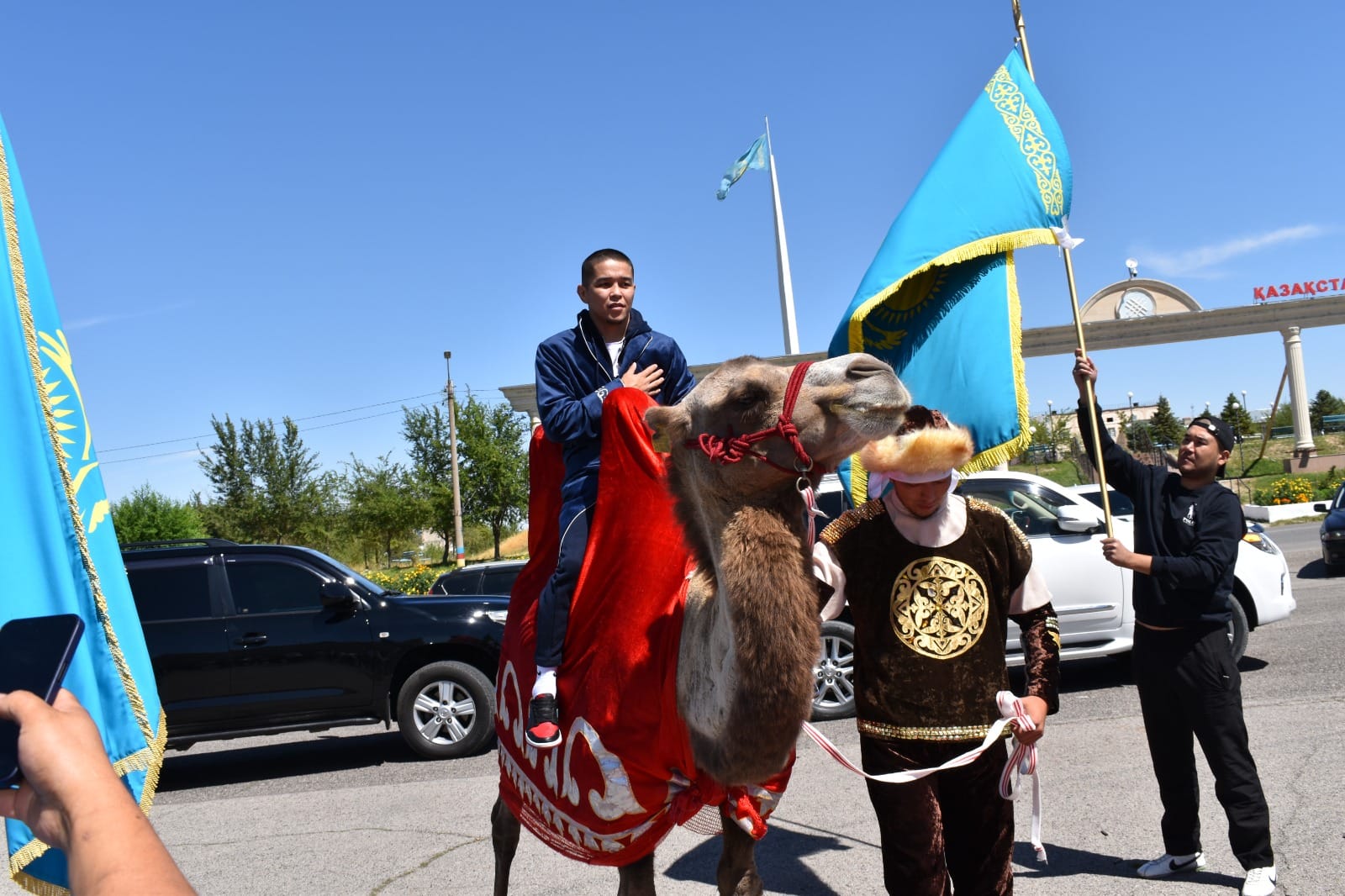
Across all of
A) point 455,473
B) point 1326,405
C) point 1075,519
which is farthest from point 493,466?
point 1326,405

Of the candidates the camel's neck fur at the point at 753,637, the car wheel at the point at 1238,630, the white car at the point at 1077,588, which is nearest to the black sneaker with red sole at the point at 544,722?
the camel's neck fur at the point at 753,637

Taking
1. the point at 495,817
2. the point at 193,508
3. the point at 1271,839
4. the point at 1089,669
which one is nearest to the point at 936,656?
the point at 495,817

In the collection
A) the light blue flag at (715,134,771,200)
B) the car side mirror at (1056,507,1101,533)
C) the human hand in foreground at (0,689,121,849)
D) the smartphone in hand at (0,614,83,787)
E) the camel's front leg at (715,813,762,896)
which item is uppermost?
the light blue flag at (715,134,771,200)

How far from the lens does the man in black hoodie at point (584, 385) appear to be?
3758 mm

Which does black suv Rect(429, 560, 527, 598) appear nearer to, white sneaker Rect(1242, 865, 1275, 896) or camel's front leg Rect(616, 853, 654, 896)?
camel's front leg Rect(616, 853, 654, 896)

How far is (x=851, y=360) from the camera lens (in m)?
2.93

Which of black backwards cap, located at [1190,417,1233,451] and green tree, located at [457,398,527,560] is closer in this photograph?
black backwards cap, located at [1190,417,1233,451]

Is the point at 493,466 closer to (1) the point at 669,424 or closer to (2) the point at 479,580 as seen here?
(2) the point at 479,580

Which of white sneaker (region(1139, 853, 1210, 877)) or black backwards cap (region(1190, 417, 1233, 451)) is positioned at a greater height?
black backwards cap (region(1190, 417, 1233, 451))

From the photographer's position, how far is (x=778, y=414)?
3000 mm

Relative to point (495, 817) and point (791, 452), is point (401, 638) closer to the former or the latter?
point (495, 817)

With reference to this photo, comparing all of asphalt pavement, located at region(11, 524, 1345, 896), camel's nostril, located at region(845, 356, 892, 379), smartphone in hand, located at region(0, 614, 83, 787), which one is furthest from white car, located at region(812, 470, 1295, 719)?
smartphone in hand, located at region(0, 614, 83, 787)

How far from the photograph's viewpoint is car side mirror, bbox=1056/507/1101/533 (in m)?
8.48

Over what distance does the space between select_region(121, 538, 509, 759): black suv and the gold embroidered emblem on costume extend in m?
5.76
